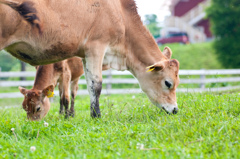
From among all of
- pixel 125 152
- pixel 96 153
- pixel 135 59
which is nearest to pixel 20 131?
pixel 96 153

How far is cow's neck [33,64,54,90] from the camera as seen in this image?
6.89 meters

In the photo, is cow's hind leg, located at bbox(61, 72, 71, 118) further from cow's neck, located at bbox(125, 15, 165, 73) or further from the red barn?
the red barn

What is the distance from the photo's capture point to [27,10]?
4.54 m

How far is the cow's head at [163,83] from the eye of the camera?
585cm

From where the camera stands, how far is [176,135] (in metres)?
3.61

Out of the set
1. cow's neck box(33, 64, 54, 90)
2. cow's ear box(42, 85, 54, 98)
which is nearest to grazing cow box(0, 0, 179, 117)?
cow's ear box(42, 85, 54, 98)

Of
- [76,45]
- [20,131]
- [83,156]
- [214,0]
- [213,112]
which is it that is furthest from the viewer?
[214,0]

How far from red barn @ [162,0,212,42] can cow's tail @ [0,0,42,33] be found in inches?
1315

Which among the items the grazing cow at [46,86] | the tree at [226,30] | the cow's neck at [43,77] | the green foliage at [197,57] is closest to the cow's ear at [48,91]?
the grazing cow at [46,86]

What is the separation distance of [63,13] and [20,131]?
2071 millimetres

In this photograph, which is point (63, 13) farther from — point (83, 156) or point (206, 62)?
point (206, 62)

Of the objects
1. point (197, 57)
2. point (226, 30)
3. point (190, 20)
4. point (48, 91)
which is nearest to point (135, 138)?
point (48, 91)

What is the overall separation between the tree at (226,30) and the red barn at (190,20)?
11678 millimetres

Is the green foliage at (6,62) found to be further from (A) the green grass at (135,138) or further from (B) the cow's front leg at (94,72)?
(A) the green grass at (135,138)
